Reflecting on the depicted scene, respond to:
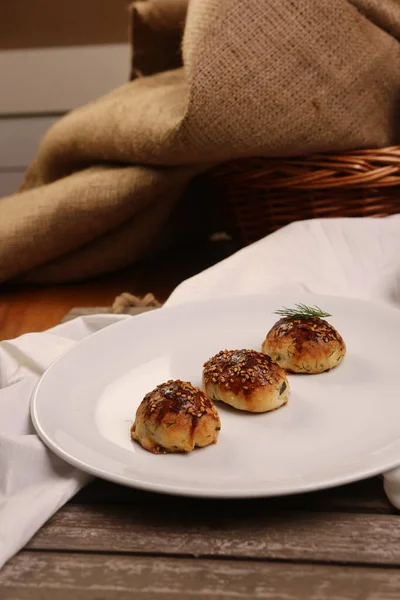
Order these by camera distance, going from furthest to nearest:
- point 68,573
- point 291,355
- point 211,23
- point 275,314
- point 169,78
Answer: point 169,78 → point 211,23 → point 275,314 → point 291,355 → point 68,573

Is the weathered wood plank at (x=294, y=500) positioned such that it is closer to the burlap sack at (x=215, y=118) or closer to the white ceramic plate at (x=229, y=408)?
the white ceramic plate at (x=229, y=408)

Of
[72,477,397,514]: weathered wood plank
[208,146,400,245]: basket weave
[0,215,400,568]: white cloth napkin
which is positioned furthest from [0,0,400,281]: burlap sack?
[72,477,397,514]: weathered wood plank

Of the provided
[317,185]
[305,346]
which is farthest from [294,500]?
[317,185]

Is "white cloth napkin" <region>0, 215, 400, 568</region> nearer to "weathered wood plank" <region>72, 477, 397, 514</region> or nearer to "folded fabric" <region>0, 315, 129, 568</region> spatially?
"folded fabric" <region>0, 315, 129, 568</region>

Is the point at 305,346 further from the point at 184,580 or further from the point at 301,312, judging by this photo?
the point at 184,580

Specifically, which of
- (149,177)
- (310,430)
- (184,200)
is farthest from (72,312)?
(310,430)

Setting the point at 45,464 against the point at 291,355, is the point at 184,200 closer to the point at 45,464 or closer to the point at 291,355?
the point at 291,355
